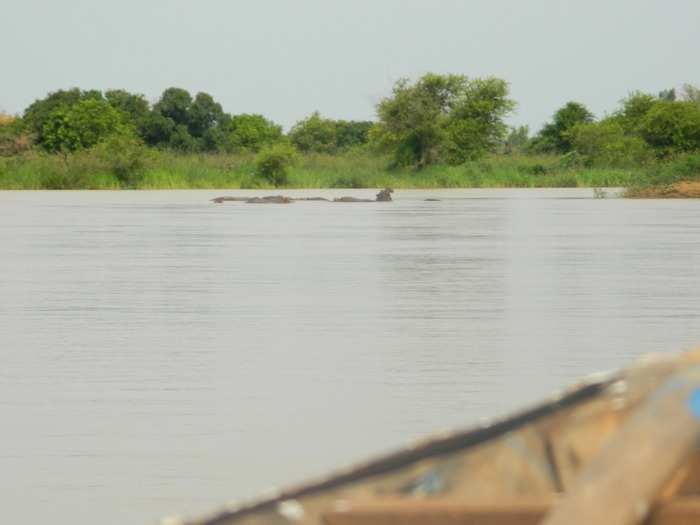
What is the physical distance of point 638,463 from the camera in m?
1.72

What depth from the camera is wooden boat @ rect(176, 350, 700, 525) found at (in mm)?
1772

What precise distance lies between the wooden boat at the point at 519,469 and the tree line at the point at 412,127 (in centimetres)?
6088

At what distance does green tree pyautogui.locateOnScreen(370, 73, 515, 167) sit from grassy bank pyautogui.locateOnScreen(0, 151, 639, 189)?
110cm

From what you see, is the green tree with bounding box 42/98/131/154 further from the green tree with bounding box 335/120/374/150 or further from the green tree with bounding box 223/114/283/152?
the green tree with bounding box 335/120/374/150

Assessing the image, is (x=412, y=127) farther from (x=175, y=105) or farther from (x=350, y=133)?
(x=350, y=133)

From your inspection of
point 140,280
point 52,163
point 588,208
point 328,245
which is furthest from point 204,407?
point 52,163

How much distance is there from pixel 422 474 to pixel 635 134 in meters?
72.9

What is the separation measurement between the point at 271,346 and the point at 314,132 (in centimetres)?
9162

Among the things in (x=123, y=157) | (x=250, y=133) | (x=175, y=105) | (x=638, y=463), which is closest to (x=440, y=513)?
(x=638, y=463)

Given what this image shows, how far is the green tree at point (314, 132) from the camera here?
9869cm

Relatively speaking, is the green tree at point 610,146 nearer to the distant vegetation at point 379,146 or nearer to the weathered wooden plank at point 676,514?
the distant vegetation at point 379,146

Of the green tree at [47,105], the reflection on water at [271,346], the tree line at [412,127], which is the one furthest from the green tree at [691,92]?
the reflection on water at [271,346]

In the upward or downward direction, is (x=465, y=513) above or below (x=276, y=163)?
above

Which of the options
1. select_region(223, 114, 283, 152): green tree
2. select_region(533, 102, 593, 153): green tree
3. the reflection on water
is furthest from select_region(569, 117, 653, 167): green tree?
the reflection on water
